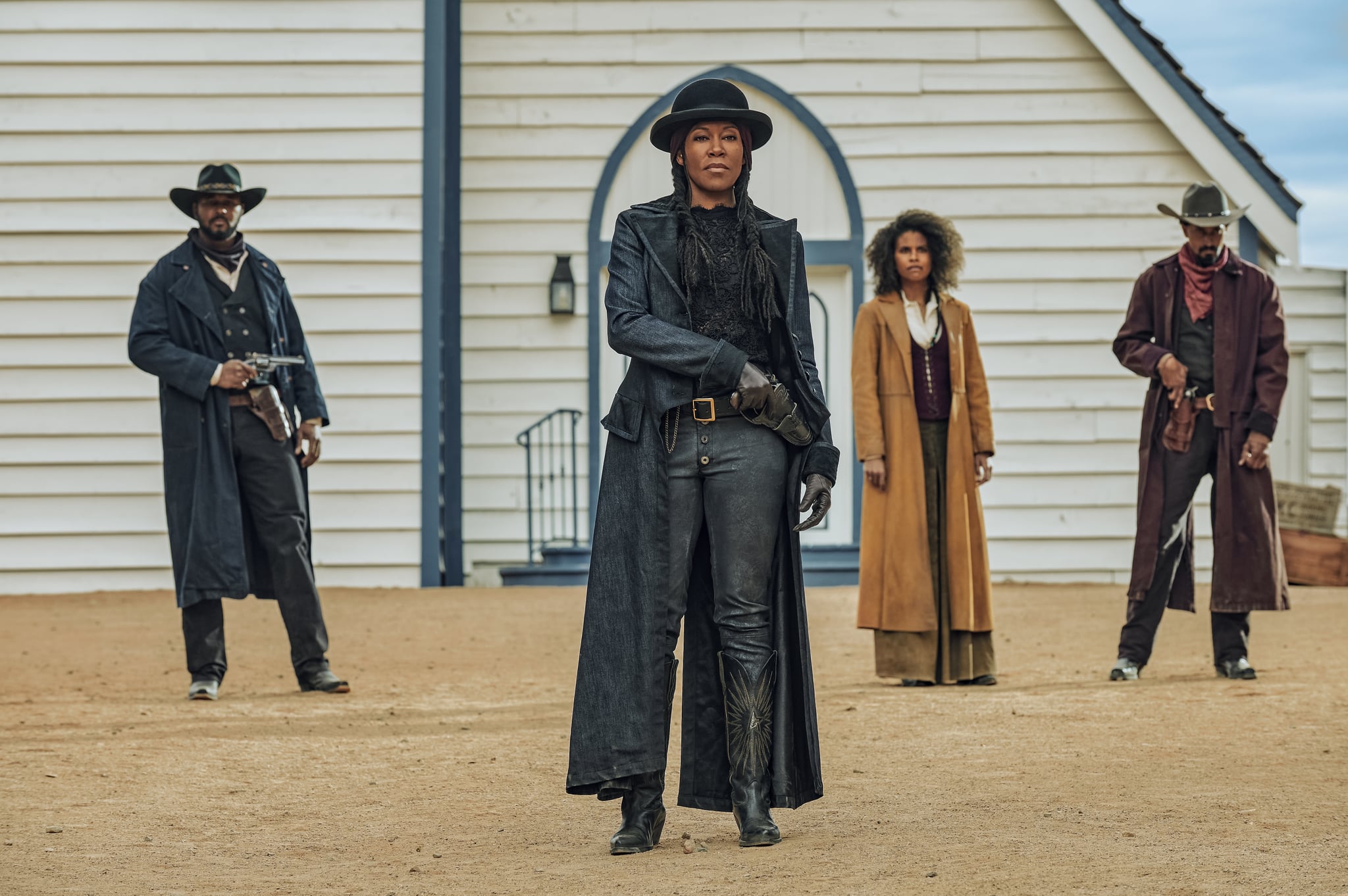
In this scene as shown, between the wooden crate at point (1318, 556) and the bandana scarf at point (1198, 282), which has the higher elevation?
the bandana scarf at point (1198, 282)

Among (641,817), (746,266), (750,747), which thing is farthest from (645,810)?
(746,266)

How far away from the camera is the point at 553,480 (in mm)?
12172

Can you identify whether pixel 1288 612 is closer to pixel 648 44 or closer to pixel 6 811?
pixel 648 44

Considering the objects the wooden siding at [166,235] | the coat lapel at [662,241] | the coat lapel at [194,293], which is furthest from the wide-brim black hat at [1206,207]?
the wooden siding at [166,235]

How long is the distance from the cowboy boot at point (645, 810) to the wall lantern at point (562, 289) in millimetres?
7996

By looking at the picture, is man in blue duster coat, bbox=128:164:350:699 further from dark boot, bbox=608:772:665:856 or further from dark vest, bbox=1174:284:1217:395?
dark vest, bbox=1174:284:1217:395

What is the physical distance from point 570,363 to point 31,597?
3816mm

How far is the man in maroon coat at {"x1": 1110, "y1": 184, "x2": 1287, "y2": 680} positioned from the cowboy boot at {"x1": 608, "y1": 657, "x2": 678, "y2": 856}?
346cm

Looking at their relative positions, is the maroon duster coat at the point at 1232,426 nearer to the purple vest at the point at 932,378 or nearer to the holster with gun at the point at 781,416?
the purple vest at the point at 932,378

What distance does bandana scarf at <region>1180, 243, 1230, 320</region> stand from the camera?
23.8 ft

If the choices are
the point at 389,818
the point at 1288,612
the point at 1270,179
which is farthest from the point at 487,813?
the point at 1270,179

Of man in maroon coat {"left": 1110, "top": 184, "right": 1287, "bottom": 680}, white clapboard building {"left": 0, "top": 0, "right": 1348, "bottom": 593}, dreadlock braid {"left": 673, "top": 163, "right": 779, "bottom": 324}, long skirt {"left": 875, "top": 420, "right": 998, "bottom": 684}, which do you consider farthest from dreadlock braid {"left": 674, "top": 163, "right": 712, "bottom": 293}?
white clapboard building {"left": 0, "top": 0, "right": 1348, "bottom": 593}

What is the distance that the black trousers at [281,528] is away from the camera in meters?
7.05

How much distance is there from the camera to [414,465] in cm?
1137
